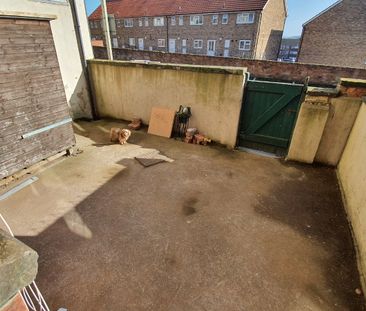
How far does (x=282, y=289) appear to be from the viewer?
2854 mm

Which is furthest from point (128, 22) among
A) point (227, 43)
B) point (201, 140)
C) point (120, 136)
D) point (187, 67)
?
point (201, 140)

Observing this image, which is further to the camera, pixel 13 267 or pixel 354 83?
pixel 354 83

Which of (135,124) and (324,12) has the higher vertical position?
(324,12)

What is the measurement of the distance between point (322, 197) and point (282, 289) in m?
2.40

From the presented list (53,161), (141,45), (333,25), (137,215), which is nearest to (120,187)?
(137,215)

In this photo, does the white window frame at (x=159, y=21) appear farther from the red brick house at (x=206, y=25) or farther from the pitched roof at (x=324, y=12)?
the pitched roof at (x=324, y=12)

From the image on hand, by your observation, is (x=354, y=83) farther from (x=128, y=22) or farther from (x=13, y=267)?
(x=128, y=22)

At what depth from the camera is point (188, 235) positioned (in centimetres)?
361

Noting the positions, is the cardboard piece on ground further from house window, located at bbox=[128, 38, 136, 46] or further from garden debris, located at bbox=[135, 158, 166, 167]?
house window, located at bbox=[128, 38, 136, 46]

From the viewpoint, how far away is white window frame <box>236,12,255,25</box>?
76.4 ft

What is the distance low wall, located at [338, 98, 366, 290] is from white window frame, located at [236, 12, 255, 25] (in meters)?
22.8

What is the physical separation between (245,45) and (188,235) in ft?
85.7

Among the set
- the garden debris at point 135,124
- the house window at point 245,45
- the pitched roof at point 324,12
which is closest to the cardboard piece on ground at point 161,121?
the garden debris at point 135,124

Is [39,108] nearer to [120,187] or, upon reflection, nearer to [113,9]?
[120,187]
